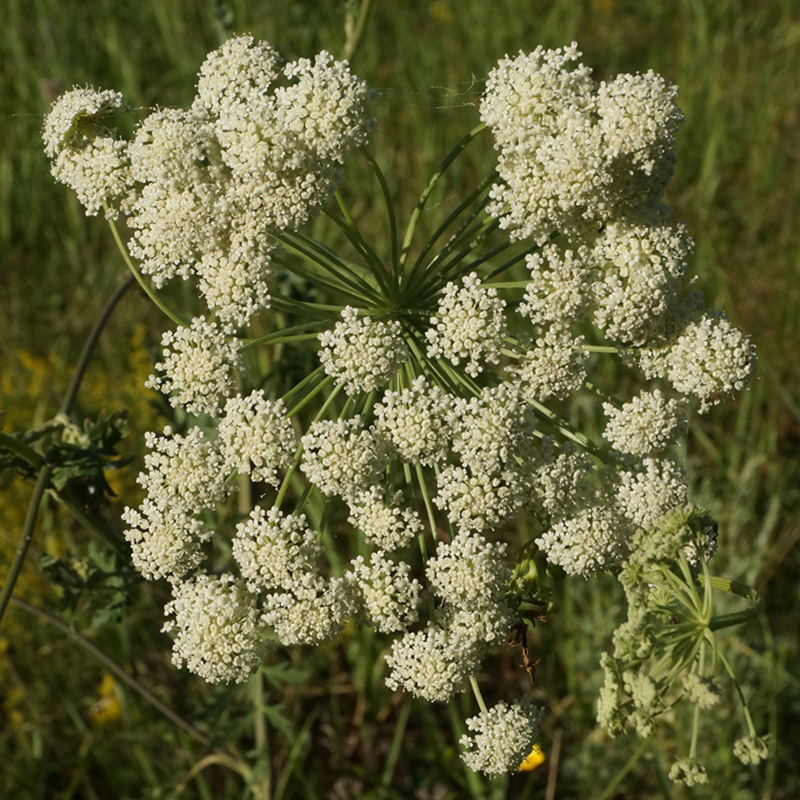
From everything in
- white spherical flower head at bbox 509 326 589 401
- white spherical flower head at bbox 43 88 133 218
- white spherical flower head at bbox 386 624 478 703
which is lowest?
white spherical flower head at bbox 386 624 478 703

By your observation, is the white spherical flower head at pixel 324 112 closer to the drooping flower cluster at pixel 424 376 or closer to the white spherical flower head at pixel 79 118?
the drooping flower cluster at pixel 424 376

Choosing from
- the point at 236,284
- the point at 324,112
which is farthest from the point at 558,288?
the point at 236,284

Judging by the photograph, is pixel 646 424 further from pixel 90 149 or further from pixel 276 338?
pixel 90 149

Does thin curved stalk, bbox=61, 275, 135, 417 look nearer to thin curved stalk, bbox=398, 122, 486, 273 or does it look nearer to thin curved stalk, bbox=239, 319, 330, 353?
thin curved stalk, bbox=239, 319, 330, 353

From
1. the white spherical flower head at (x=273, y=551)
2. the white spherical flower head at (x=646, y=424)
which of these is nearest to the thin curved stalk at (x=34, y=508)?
the white spherical flower head at (x=273, y=551)

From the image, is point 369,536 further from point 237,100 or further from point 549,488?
point 237,100

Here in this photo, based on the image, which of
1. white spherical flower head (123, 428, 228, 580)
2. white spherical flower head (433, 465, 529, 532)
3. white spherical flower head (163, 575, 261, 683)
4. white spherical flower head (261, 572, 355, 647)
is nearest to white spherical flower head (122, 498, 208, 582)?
white spherical flower head (123, 428, 228, 580)
